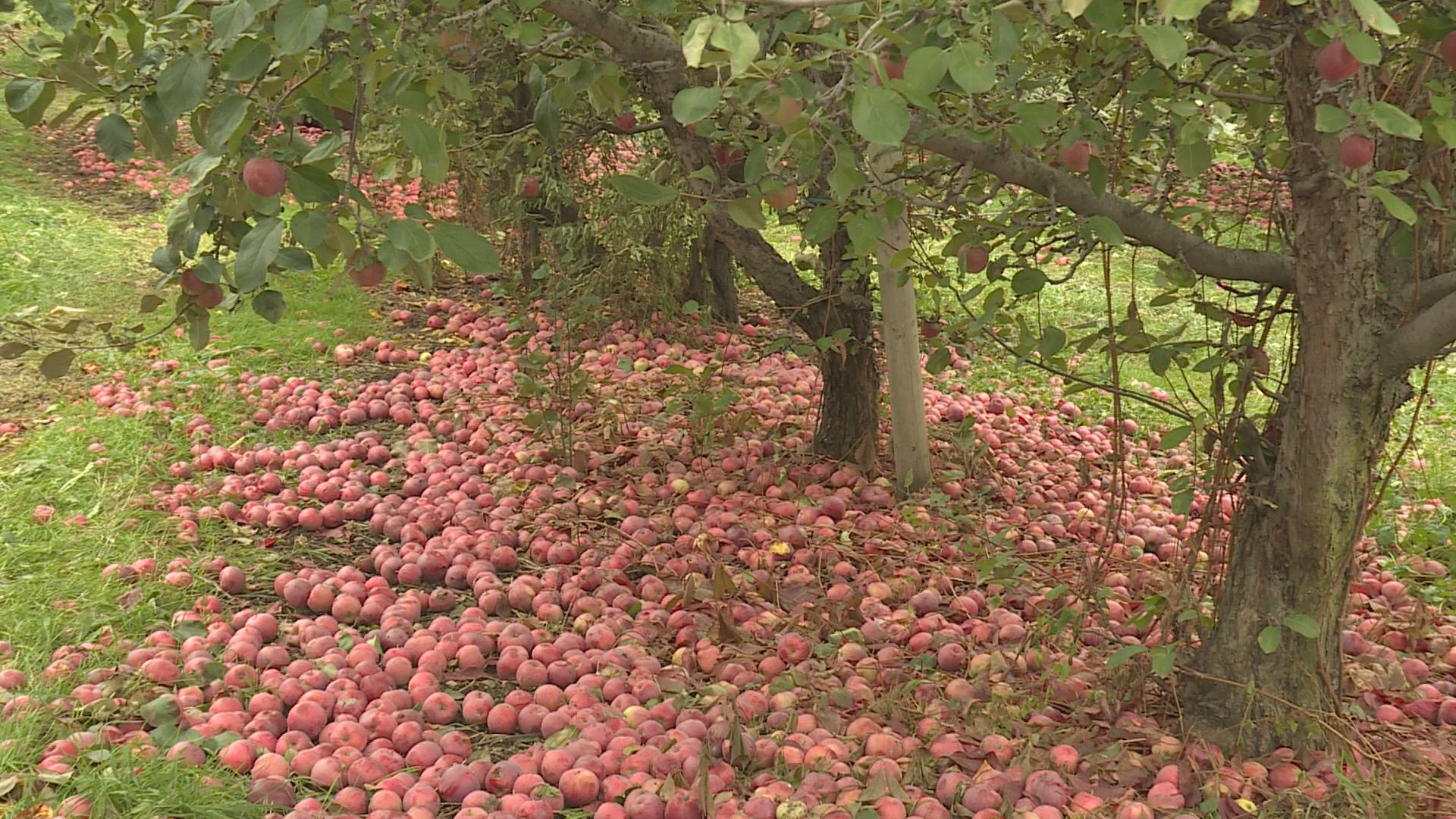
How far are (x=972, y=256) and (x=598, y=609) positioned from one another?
139cm

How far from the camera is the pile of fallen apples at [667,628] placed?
238cm

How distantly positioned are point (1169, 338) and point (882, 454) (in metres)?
1.79

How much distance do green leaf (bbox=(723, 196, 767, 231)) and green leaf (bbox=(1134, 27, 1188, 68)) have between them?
2.43 ft

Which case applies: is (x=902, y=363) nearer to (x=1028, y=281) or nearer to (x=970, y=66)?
(x=1028, y=281)

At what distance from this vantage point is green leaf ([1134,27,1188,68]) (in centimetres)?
131

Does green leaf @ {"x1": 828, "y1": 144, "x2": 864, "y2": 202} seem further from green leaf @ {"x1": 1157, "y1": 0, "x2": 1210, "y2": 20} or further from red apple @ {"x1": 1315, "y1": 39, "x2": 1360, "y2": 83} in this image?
red apple @ {"x1": 1315, "y1": 39, "x2": 1360, "y2": 83}

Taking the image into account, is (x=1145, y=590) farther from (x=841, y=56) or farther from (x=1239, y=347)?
(x=841, y=56)

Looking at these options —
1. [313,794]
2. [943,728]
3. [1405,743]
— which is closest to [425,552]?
[313,794]

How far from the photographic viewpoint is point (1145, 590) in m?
3.31

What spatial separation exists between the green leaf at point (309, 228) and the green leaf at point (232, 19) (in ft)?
0.72

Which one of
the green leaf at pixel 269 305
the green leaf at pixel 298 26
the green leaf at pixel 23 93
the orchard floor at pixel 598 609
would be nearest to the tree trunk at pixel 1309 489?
the orchard floor at pixel 598 609

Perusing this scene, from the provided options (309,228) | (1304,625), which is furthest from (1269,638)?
(309,228)

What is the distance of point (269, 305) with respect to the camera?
5.73 feet

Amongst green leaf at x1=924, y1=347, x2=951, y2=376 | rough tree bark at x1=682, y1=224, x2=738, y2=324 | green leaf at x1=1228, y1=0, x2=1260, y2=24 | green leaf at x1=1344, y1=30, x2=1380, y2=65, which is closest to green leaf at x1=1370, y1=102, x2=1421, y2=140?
green leaf at x1=1344, y1=30, x2=1380, y2=65
